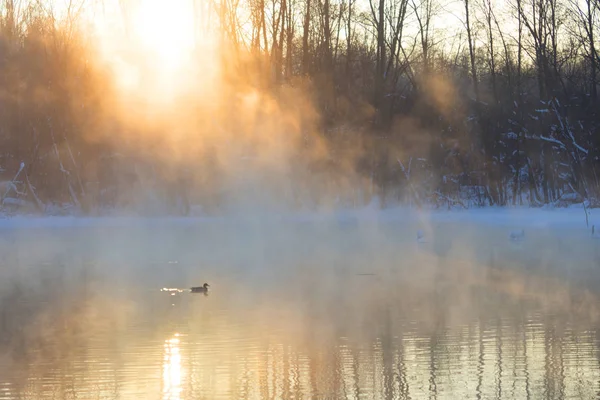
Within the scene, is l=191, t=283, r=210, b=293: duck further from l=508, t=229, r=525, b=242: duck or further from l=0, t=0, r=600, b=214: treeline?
l=0, t=0, r=600, b=214: treeline

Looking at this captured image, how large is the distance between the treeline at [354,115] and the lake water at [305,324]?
11.7m

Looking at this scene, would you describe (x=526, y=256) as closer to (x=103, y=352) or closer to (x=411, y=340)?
(x=411, y=340)

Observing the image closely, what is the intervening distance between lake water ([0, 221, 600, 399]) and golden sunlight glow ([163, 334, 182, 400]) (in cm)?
2

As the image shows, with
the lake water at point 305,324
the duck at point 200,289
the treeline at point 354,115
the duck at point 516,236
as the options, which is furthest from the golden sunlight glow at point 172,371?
the treeline at point 354,115

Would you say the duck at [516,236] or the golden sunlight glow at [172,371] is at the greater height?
the duck at [516,236]

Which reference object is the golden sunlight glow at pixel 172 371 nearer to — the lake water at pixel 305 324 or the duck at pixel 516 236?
the lake water at pixel 305 324

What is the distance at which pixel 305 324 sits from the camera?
9.52 m

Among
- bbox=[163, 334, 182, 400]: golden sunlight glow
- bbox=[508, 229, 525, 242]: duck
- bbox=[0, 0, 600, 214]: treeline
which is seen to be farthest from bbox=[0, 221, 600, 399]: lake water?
bbox=[0, 0, 600, 214]: treeline

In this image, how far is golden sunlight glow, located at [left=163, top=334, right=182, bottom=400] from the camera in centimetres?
654

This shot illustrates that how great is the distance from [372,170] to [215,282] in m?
18.8

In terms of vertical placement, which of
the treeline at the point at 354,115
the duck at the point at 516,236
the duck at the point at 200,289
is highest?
the treeline at the point at 354,115

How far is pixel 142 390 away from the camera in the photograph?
6.64 m

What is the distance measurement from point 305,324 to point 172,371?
8.17 feet

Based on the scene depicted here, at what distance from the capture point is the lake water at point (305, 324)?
6.79m
